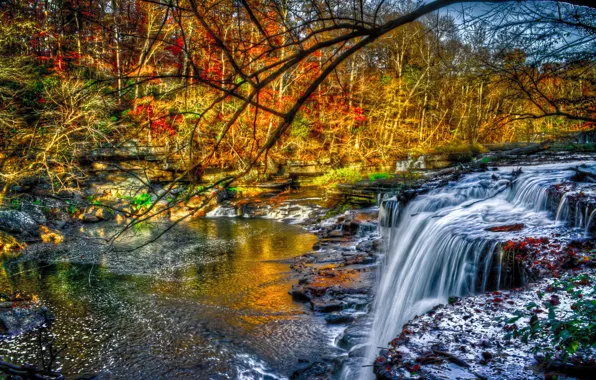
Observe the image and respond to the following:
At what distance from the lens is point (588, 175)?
8.51 meters

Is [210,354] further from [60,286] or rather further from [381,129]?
[381,129]

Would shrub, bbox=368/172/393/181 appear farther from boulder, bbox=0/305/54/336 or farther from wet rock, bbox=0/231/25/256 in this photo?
boulder, bbox=0/305/54/336

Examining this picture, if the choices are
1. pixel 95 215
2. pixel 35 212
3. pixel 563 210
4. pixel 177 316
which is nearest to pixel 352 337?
pixel 177 316

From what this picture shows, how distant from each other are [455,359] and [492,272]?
8.94ft

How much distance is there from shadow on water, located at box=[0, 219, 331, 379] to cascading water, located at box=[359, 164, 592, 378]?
141 cm

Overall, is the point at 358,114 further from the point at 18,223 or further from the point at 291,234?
the point at 18,223

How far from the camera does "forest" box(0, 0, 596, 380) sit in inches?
99.5

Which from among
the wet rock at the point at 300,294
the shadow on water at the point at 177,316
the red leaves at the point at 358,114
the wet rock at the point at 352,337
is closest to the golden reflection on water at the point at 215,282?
the shadow on water at the point at 177,316

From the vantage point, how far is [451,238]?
6879 mm

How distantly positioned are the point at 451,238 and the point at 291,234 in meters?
7.42

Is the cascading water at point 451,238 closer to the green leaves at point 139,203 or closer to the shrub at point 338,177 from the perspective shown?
the green leaves at point 139,203

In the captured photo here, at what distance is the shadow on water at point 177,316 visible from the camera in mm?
5754

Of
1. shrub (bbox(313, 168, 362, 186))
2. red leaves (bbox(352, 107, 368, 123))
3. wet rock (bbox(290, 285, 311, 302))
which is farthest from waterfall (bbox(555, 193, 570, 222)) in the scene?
red leaves (bbox(352, 107, 368, 123))

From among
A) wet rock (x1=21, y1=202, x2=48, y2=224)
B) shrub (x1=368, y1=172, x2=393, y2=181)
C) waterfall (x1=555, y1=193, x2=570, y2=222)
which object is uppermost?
shrub (x1=368, y1=172, x2=393, y2=181)
